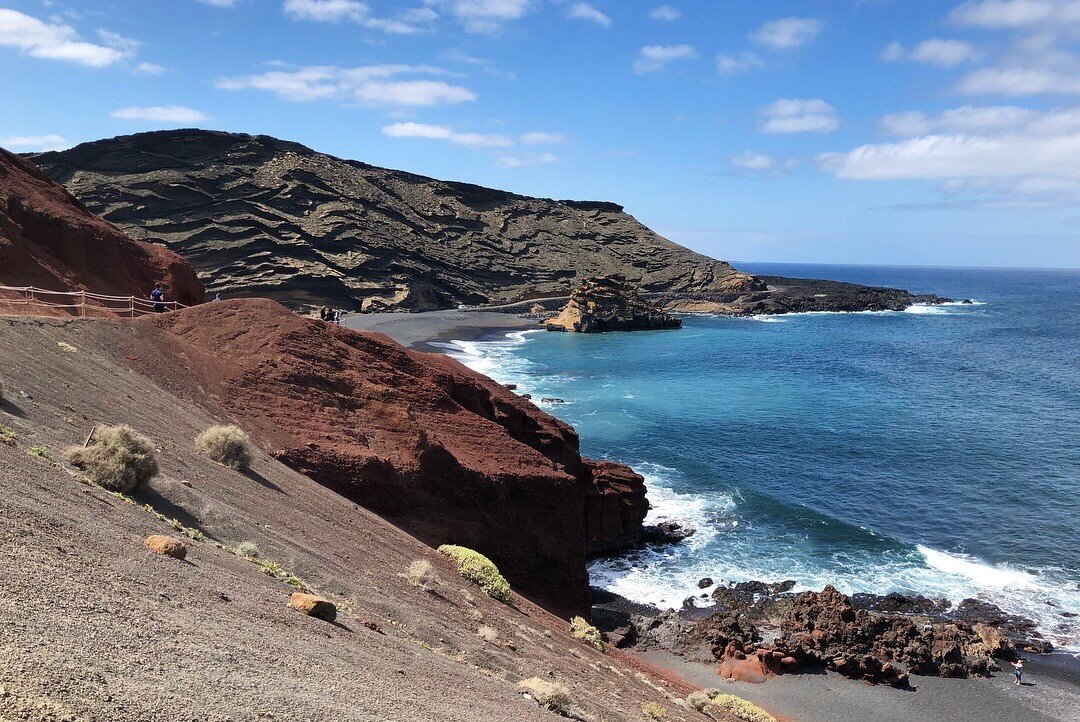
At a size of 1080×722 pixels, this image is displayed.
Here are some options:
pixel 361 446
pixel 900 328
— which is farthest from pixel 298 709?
pixel 900 328

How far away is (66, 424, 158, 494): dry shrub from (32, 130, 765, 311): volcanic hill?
72146 millimetres

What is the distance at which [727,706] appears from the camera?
16.2 meters

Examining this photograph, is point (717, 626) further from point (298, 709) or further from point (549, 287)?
point (549, 287)

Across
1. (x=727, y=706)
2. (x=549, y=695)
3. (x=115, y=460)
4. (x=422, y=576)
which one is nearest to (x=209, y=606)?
(x=115, y=460)

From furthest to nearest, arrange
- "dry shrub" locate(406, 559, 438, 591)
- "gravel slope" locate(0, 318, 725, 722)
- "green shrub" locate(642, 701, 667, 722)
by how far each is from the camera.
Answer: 1. "dry shrub" locate(406, 559, 438, 591)
2. "green shrub" locate(642, 701, 667, 722)
3. "gravel slope" locate(0, 318, 725, 722)

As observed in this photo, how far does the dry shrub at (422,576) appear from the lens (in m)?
12.5

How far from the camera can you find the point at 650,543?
91.7 ft

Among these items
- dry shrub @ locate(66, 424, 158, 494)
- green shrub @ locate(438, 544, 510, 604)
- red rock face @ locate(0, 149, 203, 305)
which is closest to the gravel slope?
dry shrub @ locate(66, 424, 158, 494)

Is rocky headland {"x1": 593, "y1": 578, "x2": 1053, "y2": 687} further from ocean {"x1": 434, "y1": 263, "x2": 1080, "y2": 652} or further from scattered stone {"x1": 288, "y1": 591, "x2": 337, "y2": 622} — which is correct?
scattered stone {"x1": 288, "y1": 591, "x2": 337, "y2": 622}

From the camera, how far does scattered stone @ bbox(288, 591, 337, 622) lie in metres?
8.67

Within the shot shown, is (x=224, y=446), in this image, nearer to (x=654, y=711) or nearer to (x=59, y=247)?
(x=654, y=711)

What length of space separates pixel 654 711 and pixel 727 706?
16.4ft

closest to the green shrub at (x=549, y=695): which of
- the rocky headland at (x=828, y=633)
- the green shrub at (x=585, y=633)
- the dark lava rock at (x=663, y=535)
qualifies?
the green shrub at (x=585, y=633)

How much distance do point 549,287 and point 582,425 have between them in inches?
2771
